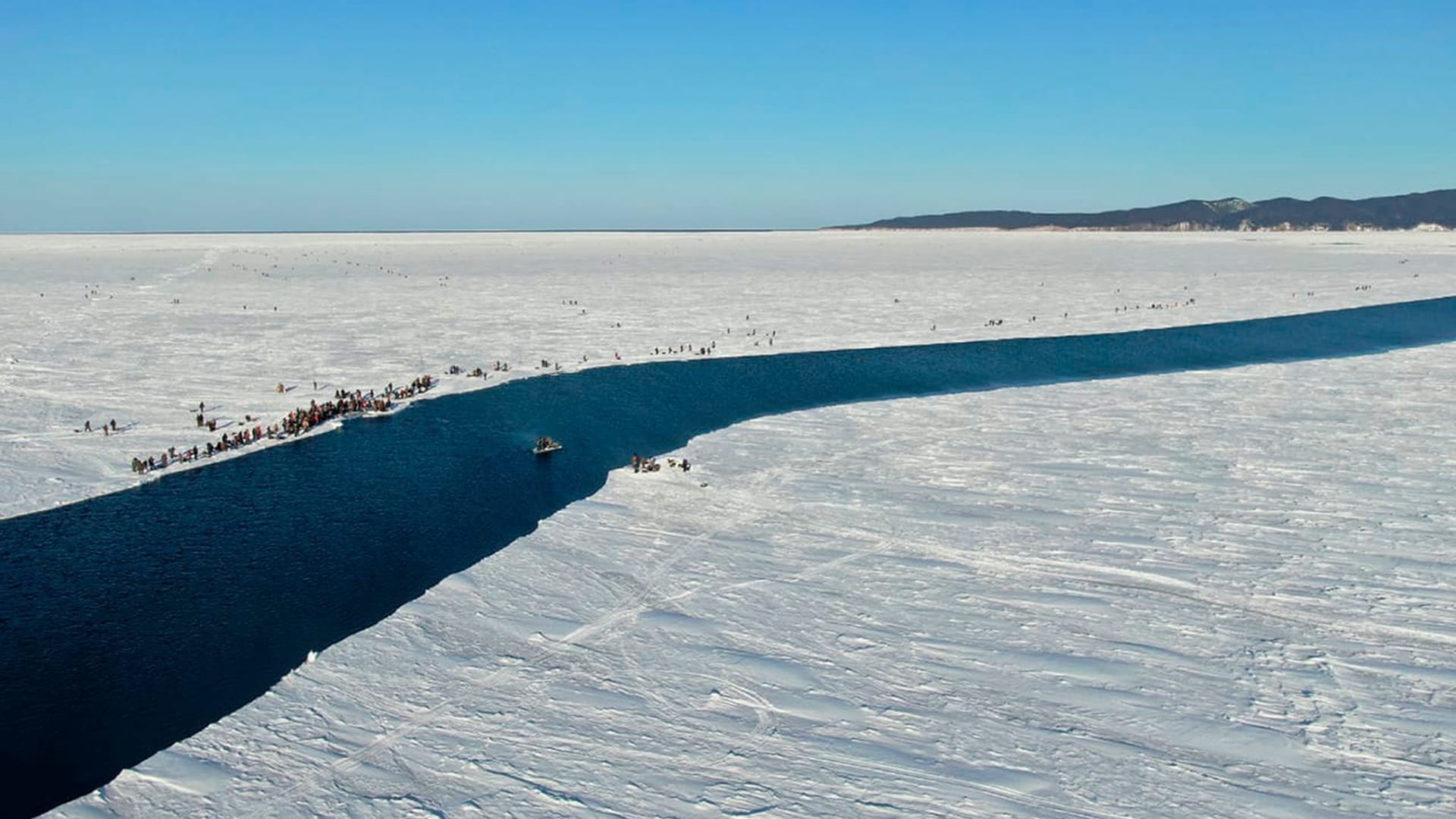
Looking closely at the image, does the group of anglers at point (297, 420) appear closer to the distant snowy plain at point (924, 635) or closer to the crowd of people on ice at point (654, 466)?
the distant snowy plain at point (924, 635)

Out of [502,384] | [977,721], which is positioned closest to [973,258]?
[502,384]

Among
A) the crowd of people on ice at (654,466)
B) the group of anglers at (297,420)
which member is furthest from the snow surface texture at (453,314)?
the crowd of people on ice at (654,466)

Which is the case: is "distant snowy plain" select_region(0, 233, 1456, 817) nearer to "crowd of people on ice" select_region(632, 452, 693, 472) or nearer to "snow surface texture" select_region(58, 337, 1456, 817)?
"snow surface texture" select_region(58, 337, 1456, 817)

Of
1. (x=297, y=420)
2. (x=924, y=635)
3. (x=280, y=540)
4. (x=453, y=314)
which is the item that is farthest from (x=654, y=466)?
(x=453, y=314)

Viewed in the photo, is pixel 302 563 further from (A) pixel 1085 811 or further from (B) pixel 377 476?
(A) pixel 1085 811

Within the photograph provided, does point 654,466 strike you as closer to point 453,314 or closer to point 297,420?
point 297,420
